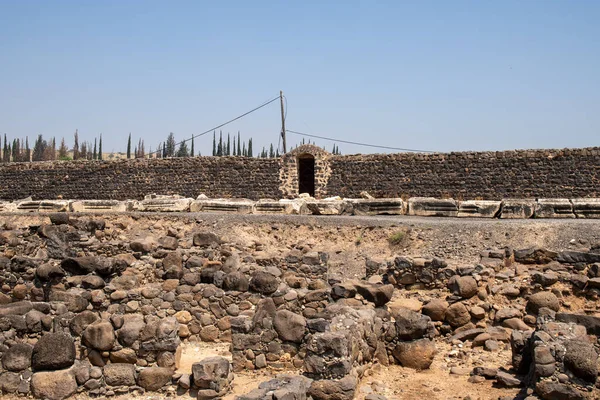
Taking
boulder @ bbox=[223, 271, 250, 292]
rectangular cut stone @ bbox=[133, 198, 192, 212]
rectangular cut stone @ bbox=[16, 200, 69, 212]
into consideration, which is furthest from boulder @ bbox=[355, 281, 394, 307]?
rectangular cut stone @ bbox=[16, 200, 69, 212]

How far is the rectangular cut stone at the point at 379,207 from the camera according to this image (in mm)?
17469

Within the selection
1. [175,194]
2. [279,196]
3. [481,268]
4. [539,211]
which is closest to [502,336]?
[481,268]

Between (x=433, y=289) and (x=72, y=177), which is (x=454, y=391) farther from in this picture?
(x=72, y=177)

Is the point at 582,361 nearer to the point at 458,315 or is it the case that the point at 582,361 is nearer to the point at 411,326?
the point at 411,326

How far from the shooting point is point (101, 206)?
20.5 meters

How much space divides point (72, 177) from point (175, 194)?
18.9 ft

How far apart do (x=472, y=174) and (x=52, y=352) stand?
60.0ft

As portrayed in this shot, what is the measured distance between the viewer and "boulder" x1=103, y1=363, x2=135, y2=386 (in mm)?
7219

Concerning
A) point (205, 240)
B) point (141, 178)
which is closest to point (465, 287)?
point (205, 240)

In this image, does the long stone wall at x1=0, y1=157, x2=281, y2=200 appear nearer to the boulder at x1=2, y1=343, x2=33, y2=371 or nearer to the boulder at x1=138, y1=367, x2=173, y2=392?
the boulder at x1=138, y1=367, x2=173, y2=392

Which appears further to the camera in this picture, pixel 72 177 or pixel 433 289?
pixel 72 177

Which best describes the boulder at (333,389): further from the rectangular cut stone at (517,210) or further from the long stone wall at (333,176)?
the long stone wall at (333,176)

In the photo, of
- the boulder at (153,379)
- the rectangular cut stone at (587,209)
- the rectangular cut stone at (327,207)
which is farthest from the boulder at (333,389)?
the rectangular cut stone at (587,209)

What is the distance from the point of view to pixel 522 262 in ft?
34.3
